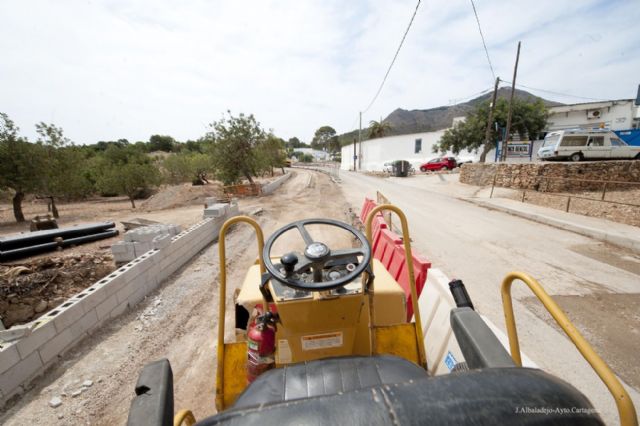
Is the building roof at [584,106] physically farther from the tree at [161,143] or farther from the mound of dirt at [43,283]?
the tree at [161,143]

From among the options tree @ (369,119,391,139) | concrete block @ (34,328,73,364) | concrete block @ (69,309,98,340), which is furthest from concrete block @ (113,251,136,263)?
tree @ (369,119,391,139)

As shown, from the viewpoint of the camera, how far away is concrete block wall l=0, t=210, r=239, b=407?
8.55 feet

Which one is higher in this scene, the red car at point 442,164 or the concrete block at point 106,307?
the red car at point 442,164

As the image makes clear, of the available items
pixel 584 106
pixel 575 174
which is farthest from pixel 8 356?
pixel 584 106

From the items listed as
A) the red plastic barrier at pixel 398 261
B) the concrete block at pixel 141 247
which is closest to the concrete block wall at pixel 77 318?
the concrete block at pixel 141 247

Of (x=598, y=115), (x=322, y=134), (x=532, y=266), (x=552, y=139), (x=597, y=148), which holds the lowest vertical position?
(x=532, y=266)

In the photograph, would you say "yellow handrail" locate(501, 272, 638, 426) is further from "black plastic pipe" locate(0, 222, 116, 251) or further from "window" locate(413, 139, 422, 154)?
"window" locate(413, 139, 422, 154)

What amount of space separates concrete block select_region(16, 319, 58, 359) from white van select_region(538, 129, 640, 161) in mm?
22238

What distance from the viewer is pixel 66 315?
10.3 ft

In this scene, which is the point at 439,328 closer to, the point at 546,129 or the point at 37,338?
the point at 37,338

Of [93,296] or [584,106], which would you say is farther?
[584,106]

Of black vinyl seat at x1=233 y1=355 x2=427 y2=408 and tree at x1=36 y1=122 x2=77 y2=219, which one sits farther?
tree at x1=36 y1=122 x2=77 y2=219

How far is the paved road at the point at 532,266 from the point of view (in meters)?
2.97

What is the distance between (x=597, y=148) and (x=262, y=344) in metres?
22.9
